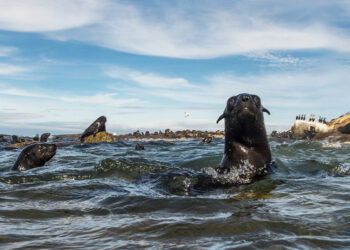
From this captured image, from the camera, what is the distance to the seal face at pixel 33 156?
9062mm

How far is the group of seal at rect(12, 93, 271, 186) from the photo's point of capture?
6.41m

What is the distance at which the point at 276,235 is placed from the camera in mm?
3229

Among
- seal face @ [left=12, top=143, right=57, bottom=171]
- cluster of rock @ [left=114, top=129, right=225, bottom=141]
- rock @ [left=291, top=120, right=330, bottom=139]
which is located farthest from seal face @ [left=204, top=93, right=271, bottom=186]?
cluster of rock @ [left=114, top=129, right=225, bottom=141]

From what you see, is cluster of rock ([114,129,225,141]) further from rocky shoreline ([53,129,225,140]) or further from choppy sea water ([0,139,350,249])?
choppy sea water ([0,139,350,249])

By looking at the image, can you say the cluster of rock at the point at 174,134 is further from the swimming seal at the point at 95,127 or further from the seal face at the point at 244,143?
the seal face at the point at 244,143

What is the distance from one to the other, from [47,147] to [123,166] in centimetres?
221

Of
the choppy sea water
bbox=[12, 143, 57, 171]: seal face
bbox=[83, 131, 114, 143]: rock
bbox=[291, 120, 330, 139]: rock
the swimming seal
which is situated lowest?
the choppy sea water

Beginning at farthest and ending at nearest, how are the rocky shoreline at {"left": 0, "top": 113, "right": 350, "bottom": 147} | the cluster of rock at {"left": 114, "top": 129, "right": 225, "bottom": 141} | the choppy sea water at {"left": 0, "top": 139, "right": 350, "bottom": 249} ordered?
1. the cluster of rock at {"left": 114, "top": 129, "right": 225, "bottom": 141}
2. the rocky shoreline at {"left": 0, "top": 113, "right": 350, "bottom": 147}
3. the choppy sea water at {"left": 0, "top": 139, "right": 350, "bottom": 249}

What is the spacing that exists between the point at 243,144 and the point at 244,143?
26 mm

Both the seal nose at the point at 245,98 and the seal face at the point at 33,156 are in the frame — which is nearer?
the seal nose at the point at 245,98

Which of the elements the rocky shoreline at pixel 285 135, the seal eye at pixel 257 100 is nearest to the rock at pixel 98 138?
the rocky shoreline at pixel 285 135

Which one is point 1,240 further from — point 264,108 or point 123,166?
point 123,166

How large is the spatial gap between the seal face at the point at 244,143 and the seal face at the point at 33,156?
475cm

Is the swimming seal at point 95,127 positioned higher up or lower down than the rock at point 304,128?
lower down
